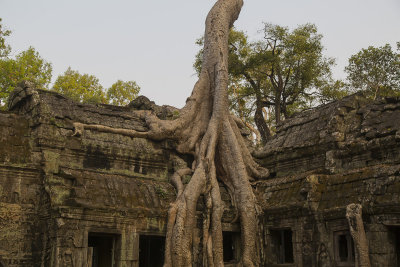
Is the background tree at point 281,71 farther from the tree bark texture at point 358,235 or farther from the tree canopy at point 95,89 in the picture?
the tree bark texture at point 358,235

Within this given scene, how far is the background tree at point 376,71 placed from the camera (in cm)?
2172

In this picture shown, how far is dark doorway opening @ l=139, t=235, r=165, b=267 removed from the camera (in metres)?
13.5

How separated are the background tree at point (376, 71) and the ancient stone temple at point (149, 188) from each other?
405 inches

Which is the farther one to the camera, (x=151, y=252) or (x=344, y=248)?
(x=151, y=252)

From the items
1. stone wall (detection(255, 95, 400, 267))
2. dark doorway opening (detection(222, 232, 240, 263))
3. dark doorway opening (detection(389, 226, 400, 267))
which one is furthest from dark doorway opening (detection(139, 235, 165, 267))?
dark doorway opening (detection(389, 226, 400, 267))

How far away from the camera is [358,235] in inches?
369

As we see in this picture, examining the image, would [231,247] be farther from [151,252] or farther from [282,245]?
[151,252]

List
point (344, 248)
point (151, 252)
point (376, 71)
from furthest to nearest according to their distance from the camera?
point (376, 71)
point (151, 252)
point (344, 248)

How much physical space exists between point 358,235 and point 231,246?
3.74 metres

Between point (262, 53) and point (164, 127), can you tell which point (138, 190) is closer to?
point (164, 127)

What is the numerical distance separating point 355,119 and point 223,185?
3.58 meters

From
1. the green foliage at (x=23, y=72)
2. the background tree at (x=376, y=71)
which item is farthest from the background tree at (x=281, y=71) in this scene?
the green foliage at (x=23, y=72)

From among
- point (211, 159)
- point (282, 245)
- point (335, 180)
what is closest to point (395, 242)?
point (335, 180)

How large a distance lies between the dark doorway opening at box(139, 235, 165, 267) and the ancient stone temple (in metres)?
2.05
